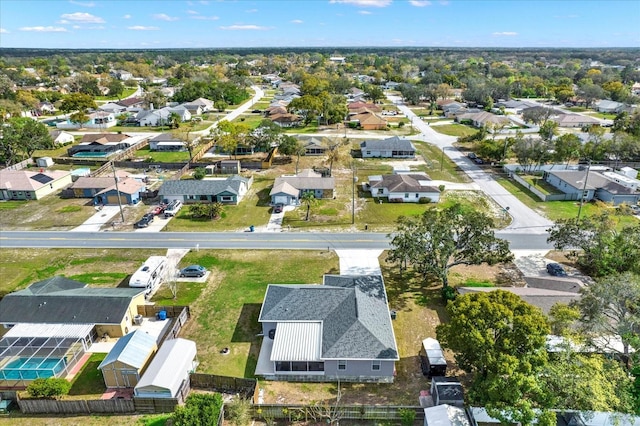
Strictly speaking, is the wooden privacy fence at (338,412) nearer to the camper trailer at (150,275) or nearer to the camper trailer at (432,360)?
the camper trailer at (432,360)

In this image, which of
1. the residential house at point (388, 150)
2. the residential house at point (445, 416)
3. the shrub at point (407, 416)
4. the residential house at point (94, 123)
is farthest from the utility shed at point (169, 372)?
the residential house at point (94, 123)

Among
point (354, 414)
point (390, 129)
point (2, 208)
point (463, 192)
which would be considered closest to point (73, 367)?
point (354, 414)

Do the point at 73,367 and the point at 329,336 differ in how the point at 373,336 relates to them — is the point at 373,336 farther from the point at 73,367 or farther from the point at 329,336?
the point at 73,367

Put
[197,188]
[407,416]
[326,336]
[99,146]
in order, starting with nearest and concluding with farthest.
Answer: [407,416] < [326,336] < [197,188] < [99,146]

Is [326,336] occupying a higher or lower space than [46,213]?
higher

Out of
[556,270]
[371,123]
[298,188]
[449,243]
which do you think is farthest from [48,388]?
Result: [371,123]

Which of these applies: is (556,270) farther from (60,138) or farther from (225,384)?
(60,138)
